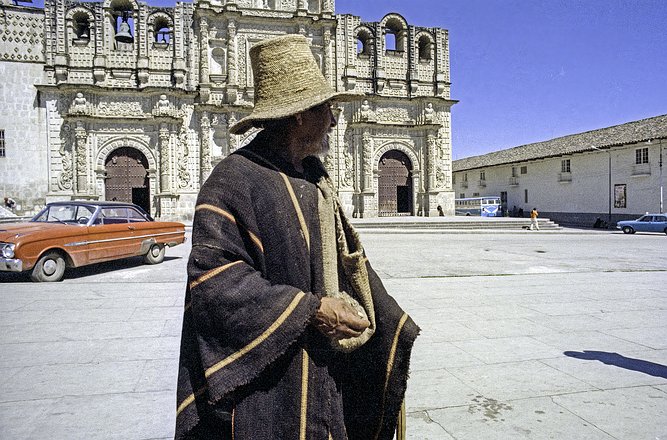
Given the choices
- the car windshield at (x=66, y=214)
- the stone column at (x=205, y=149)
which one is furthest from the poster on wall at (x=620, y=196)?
the car windshield at (x=66, y=214)

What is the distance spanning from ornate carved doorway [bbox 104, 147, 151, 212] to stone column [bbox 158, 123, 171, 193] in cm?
A: 111

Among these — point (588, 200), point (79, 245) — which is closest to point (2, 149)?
point (79, 245)

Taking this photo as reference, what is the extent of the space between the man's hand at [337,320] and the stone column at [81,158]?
25.4 metres

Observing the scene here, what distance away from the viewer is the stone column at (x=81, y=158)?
23.2 metres

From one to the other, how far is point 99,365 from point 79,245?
17.6 feet

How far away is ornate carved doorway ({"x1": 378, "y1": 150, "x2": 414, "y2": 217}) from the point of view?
28062mm

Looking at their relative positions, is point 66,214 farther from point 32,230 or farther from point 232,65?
point 232,65

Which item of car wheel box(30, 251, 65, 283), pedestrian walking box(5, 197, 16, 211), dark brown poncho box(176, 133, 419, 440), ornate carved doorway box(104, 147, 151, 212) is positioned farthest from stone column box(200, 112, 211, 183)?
dark brown poncho box(176, 133, 419, 440)

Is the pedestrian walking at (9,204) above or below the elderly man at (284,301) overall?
above

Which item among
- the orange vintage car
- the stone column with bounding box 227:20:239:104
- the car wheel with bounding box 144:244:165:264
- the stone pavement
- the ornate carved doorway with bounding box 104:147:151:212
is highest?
the stone column with bounding box 227:20:239:104

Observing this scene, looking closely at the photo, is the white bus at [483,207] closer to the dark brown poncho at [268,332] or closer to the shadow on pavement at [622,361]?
the shadow on pavement at [622,361]

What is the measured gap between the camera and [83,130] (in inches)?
918

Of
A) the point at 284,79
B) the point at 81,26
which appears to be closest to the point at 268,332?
the point at 284,79

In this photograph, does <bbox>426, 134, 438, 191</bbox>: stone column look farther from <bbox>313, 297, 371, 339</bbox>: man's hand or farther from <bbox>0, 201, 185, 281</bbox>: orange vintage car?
<bbox>313, 297, 371, 339</bbox>: man's hand
